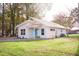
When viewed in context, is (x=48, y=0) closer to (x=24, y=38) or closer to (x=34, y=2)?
(x=34, y=2)

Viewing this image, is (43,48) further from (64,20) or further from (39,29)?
(64,20)

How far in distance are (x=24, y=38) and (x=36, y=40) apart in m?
0.12

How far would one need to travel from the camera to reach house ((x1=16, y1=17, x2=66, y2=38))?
107 inches

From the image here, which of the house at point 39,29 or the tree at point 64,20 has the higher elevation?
the tree at point 64,20

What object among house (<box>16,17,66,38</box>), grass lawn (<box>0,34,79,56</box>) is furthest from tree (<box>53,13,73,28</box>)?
grass lawn (<box>0,34,79,56</box>)

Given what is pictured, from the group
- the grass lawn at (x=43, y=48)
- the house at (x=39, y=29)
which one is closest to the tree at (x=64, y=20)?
the house at (x=39, y=29)

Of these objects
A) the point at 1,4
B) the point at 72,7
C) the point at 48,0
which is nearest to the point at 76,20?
the point at 72,7

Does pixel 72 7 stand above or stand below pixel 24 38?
above

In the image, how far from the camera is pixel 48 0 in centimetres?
270

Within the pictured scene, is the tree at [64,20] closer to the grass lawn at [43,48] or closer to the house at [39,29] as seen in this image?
the house at [39,29]

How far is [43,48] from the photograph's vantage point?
2.71 meters

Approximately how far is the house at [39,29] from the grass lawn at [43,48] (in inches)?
2.3

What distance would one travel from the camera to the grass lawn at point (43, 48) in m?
2.68

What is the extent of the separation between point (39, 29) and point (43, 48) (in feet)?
0.60
